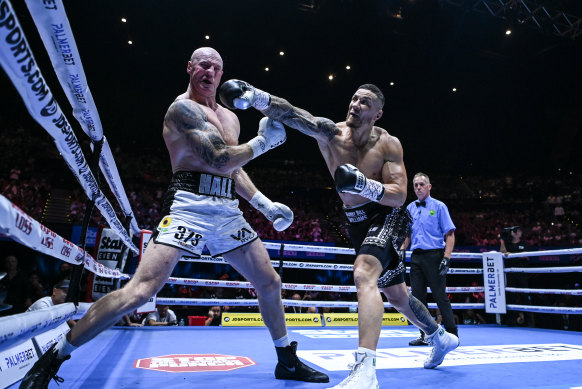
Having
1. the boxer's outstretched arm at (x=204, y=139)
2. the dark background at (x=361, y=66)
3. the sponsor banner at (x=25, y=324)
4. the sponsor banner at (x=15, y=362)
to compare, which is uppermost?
the dark background at (x=361, y=66)

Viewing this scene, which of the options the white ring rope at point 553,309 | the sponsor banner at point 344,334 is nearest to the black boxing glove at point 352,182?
the sponsor banner at point 344,334

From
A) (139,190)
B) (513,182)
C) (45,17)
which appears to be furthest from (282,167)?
(45,17)

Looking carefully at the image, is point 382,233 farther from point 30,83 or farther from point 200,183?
point 30,83

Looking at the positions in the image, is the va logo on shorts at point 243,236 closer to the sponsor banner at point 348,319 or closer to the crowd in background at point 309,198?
the sponsor banner at point 348,319

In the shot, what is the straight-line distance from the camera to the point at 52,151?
13.3 meters

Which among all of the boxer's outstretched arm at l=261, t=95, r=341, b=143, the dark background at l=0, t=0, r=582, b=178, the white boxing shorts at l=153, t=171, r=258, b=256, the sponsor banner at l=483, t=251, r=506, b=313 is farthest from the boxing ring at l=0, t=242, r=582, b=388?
the dark background at l=0, t=0, r=582, b=178

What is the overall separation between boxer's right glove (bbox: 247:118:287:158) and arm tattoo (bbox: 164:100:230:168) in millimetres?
153

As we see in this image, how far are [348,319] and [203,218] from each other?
3.60 m

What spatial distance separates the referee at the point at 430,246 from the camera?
360 cm

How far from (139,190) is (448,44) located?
11029 mm

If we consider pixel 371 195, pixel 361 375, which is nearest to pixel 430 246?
pixel 371 195

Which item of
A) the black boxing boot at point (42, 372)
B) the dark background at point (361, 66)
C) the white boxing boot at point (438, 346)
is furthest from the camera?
the dark background at point (361, 66)

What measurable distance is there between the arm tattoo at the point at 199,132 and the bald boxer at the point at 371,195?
0.16 metres

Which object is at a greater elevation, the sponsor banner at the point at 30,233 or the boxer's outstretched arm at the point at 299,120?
the boxer's outstretched arm at the point at 299,120
